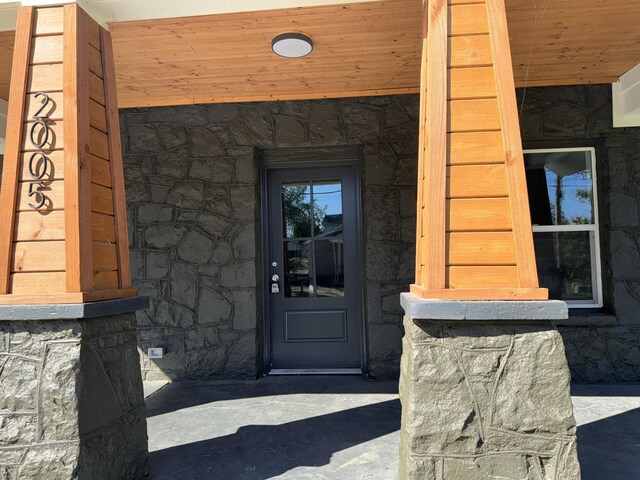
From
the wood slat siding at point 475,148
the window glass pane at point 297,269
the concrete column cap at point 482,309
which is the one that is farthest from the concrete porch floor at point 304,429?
the wood slat siding at point 475,148

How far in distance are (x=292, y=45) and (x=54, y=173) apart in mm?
1719

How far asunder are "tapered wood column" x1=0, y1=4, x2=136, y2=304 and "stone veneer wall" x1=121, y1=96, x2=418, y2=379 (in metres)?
1.75

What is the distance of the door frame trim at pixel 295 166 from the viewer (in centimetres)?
385

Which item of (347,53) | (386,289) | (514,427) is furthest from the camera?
(386,289)

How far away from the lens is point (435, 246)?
1.72 meters

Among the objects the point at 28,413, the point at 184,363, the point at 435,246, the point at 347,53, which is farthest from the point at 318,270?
the point at 28,413

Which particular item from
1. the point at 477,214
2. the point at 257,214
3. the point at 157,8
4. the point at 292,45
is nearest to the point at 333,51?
the point at 292,45

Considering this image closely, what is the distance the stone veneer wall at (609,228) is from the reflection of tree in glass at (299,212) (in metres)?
2.06

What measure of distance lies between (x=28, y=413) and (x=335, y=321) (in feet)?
8.37

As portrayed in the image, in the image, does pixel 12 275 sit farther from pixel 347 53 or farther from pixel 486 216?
pixel 347 53

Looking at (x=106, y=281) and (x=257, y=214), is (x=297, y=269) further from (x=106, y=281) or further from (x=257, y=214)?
(x=106, y=281)

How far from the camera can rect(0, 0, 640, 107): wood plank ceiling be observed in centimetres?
250

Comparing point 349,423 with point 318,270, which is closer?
point 349,423

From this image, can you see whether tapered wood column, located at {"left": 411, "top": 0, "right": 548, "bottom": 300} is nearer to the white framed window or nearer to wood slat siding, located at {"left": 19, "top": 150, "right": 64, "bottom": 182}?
wood slat siding, located at {"left": 19, "top": 150, "right": 64, "bottom": 182}
